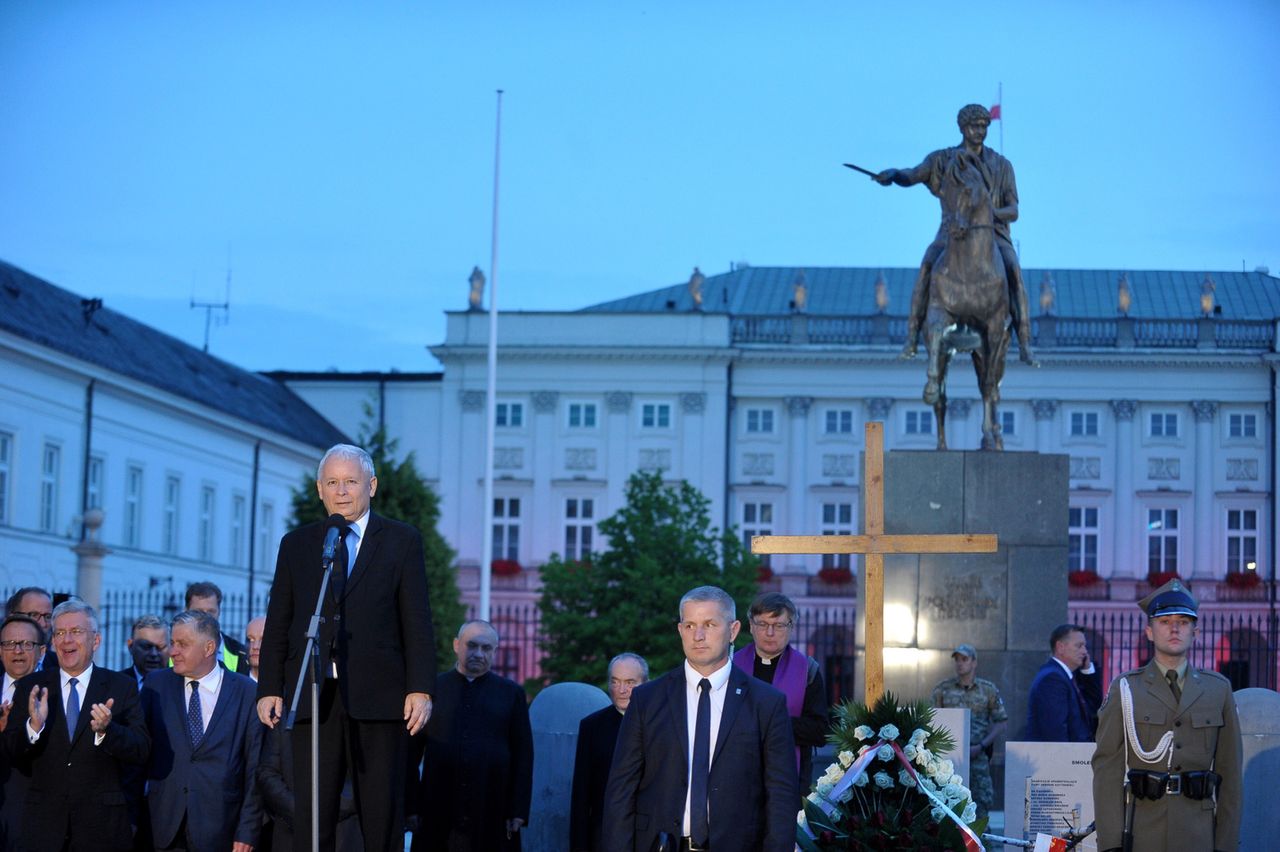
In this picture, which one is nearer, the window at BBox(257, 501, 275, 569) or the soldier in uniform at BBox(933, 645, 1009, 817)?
the soldier in uniform at BBox(933, 645, 1009, 817)

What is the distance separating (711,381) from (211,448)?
60.9ft

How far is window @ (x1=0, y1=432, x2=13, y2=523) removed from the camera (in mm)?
44312

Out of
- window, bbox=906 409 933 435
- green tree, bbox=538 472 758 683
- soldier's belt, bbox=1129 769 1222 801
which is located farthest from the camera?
window, bbox=906 409 933 435

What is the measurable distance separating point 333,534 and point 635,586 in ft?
133

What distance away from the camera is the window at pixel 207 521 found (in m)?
55.8

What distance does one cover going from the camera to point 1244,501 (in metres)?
66.1

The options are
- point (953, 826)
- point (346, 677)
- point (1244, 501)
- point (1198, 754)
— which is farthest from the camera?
point (1244, 501)

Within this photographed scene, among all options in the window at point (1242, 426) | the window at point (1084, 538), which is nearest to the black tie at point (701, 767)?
the window at point (1084, 538)

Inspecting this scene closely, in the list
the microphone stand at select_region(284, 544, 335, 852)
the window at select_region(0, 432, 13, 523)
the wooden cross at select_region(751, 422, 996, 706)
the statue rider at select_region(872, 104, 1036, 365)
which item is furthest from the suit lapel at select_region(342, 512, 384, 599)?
the window at select_region(0, 432, 13, 523)

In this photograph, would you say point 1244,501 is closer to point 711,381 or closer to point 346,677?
point 711,381

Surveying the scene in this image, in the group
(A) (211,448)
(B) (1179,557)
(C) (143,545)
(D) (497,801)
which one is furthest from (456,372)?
(D) (497,801)

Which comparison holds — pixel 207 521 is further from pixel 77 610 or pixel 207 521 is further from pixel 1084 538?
pixel 77 610

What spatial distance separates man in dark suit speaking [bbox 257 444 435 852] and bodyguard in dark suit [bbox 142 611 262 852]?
2159 mm

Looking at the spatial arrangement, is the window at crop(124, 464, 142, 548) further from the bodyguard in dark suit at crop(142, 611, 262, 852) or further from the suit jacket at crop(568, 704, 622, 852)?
the bodyguard in dark suit at crop(142, 611, 262, 852)
